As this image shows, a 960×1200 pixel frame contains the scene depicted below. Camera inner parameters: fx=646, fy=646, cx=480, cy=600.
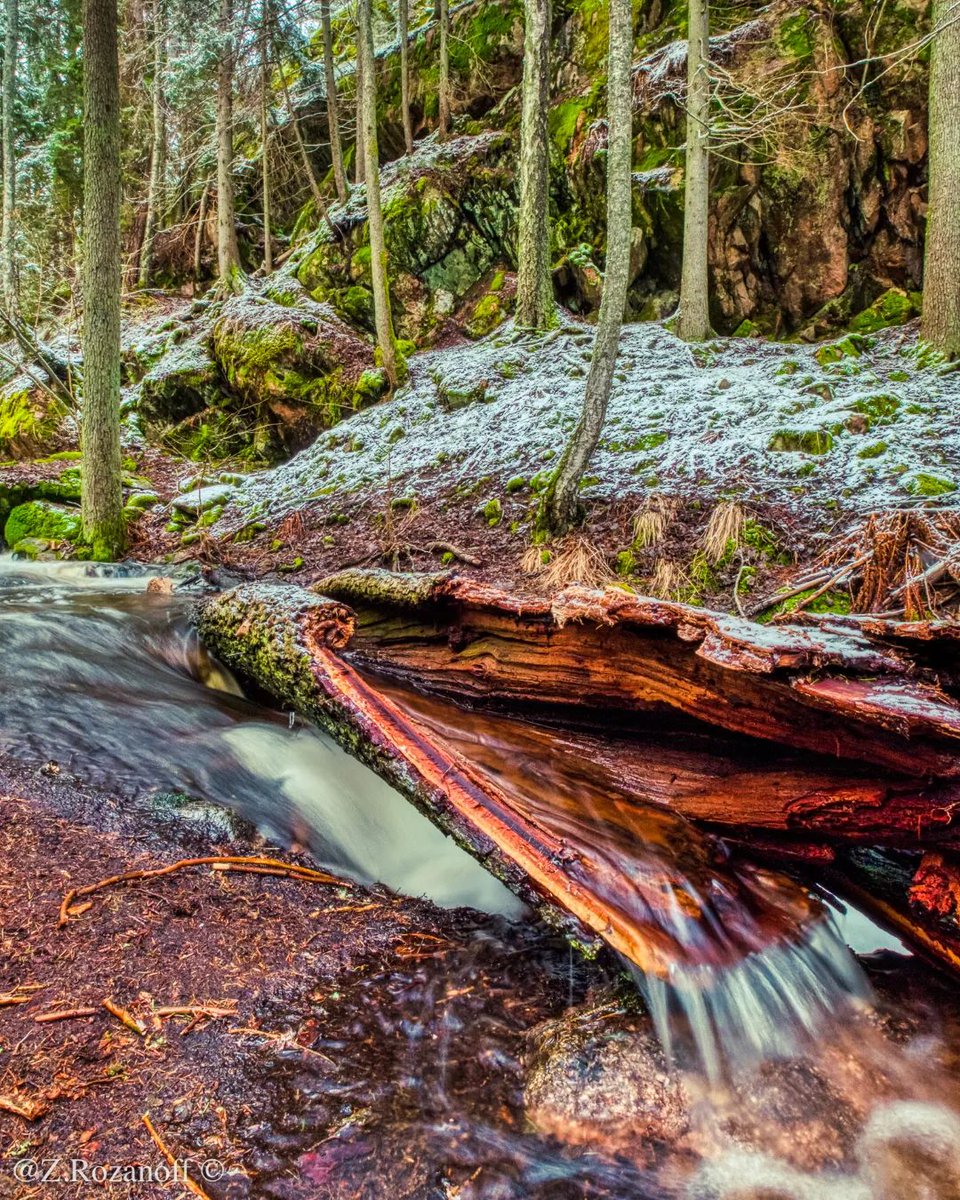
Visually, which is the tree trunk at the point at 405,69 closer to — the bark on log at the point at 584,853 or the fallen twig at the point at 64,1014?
the bark on log at the point at 584,853

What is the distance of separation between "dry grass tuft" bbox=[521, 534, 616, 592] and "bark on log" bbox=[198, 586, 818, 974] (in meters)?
3.07

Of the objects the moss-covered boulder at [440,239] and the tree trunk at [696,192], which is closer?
the tree trunk at [696,192]

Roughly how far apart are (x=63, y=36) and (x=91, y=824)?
102 feet

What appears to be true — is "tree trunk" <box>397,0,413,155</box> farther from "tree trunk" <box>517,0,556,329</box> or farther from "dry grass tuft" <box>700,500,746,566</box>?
"dry grass tuft" <box>700,500,746,566</box>

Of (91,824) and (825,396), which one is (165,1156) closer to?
(91,824)

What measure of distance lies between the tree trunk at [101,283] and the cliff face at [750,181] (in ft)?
20.7

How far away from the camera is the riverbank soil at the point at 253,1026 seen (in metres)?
1.56

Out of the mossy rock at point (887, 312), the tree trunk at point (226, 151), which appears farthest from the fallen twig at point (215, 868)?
the tree trunk at point (226, 151)

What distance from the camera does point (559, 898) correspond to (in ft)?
7.98

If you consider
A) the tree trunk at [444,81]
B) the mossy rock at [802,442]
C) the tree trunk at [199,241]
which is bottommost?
the mossy rock at [802,442]

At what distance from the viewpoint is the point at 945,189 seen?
324 inches

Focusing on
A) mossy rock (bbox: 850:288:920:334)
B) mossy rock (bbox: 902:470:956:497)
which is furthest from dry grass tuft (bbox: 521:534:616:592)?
mossy rock (bbox: 850:288:920:334)

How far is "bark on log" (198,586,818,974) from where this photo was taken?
2.43m

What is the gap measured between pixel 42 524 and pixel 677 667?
9946 mm
